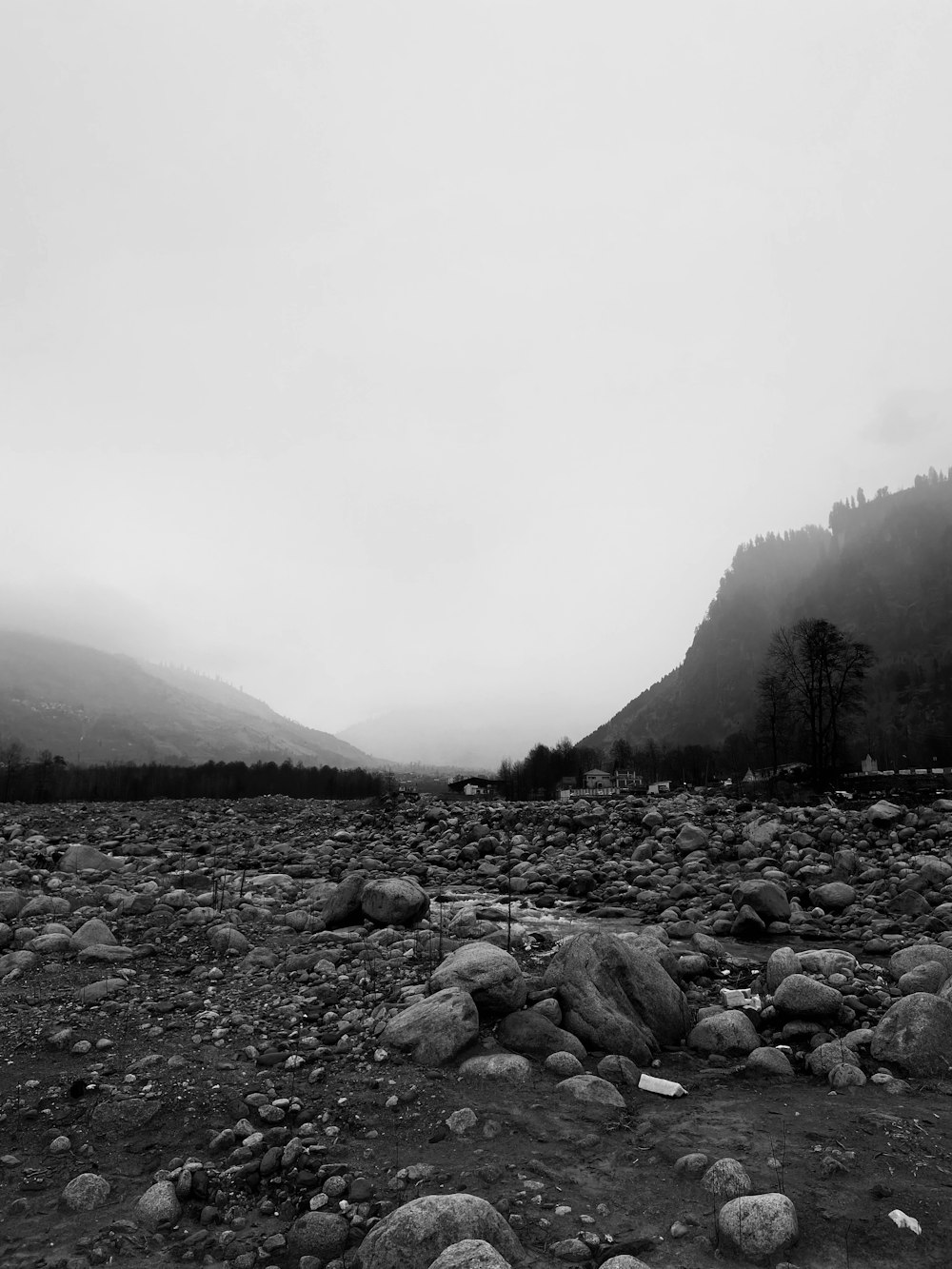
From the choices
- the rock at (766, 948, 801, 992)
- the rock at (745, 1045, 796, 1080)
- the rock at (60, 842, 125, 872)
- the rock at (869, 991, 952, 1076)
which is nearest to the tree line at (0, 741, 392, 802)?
the rock at (60, 842, 125, 872)

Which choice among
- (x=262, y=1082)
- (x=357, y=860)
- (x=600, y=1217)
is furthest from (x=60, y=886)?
(x=600, y=1217)

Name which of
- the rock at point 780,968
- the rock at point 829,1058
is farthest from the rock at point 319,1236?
the rock at point 780,968

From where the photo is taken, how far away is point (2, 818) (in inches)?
1267

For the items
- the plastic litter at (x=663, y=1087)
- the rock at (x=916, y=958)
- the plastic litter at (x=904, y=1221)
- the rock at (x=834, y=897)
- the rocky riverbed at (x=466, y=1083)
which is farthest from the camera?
the rock at (x=834, y=897)

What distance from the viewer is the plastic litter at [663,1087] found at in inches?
269

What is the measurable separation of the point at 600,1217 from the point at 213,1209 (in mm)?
2684

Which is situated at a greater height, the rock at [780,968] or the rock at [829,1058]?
the rock at [780,968]

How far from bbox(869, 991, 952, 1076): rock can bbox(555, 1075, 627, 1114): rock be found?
9.64ft

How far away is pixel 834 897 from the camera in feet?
51.1

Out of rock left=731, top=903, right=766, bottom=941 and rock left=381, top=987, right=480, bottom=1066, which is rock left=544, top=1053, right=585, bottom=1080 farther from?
rock left=731, top=903, right=766, bottom=941

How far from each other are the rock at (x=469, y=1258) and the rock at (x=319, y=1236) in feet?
3.04

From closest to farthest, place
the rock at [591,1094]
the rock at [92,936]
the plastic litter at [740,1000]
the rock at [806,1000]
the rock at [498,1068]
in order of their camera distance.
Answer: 1. the rock at [591,1094]
2. the rock at [498,1068]
3. the rock at [806,1000]
4. the plastic litter at [740,1000]
5. the rock at [92,936]

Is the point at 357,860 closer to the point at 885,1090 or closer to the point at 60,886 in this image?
the point at 60,886

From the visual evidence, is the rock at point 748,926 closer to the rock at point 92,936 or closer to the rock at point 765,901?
the rock at point 765,901
